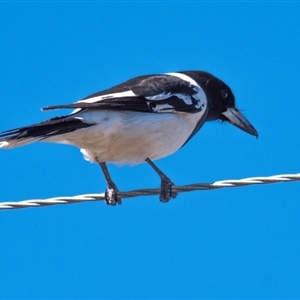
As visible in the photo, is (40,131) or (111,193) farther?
(111,193)

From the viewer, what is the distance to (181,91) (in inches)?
334

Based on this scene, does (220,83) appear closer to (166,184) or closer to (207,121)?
(207,121)

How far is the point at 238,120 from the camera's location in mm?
9602

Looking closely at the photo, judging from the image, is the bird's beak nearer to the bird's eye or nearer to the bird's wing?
the bird's eye

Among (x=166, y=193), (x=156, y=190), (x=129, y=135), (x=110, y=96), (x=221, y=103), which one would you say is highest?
(x=221, y=103)

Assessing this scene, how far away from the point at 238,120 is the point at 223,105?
223 mm

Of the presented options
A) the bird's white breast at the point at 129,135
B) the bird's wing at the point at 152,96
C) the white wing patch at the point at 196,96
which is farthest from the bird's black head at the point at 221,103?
the bird's white breast at the point at 129,135

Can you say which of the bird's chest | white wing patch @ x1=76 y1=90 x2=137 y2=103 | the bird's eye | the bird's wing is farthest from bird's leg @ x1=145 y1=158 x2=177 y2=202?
the bird's eye

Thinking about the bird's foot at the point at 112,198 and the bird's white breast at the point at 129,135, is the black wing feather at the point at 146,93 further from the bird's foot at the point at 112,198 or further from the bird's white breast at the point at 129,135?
the bird's foot at the point at 112,198

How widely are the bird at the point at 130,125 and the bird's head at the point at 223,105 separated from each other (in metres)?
0.47

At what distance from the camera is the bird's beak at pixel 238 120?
376 inches

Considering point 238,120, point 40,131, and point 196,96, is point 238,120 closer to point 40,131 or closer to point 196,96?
point 196,96

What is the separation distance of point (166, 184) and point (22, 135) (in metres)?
1.33

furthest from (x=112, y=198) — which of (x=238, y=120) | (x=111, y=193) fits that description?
(x=238, y=120)
